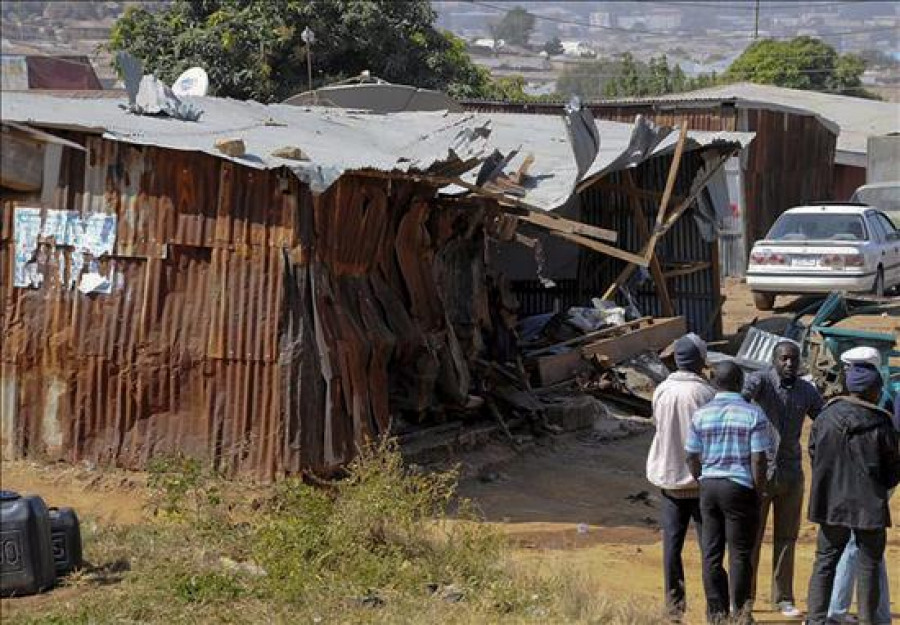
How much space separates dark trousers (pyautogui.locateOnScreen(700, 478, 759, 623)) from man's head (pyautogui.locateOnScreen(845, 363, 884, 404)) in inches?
30.4

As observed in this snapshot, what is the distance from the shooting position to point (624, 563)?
34.4 ft

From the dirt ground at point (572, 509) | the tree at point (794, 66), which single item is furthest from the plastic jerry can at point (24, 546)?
the tree at point (794, 66)

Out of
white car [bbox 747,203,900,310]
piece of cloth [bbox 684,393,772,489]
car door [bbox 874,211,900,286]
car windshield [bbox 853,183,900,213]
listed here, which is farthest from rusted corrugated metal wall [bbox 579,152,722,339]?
piece of cloth [bbox 684,393,772,489]

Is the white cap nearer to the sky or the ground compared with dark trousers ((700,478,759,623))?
nearer to the sky

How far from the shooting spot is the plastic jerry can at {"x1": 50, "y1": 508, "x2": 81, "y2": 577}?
28.9ft

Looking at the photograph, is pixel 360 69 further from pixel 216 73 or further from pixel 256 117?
pixel 256 117

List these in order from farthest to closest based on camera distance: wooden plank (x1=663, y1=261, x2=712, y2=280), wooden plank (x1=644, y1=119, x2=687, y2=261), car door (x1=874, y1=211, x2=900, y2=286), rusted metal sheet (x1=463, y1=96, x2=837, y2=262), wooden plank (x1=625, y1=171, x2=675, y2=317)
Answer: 1. rusted metal sheet (x1=463, y1=96, x2=837, y2=262)
2. car door (x1=874, y1=211, x2=900, y2=286)
3. wooden plank (x1=663, y1=261, x2=712, y2=280)
4. wooden plank (x1=625, y1=171, x2=675, y2=317)
5. wooden plank (x1=644, y1=119, x2=687, y2=261)

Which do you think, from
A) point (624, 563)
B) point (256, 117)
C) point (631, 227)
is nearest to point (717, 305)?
point (631, 227)

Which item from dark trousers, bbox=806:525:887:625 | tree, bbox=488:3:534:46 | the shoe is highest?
tree, bbox=488:3:534:46

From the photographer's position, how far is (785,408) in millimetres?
8656

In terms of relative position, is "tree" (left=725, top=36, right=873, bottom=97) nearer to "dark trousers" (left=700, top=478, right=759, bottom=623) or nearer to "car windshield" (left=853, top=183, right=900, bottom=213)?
"car windshield" (left=853, top=183, right=900, bottom=213)

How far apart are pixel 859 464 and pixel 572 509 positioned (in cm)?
450

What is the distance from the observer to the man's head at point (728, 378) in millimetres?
7938

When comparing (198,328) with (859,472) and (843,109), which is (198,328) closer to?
(859,472)
